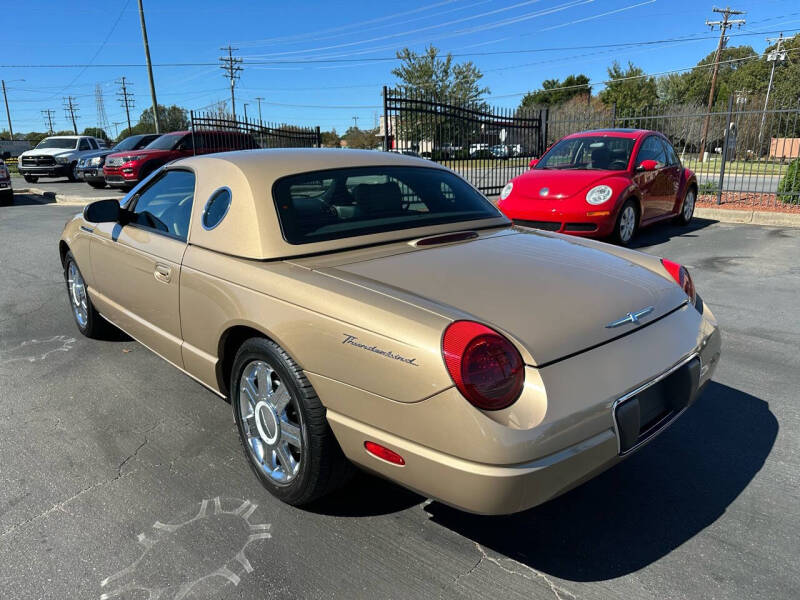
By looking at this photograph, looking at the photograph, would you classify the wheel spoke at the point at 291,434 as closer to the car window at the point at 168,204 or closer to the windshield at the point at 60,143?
the car window at the point at 168,204

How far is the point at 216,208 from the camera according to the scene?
2.95m

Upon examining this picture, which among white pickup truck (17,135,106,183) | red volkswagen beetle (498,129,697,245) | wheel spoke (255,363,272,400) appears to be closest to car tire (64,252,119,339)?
wheel spoke (255,363,272,400)

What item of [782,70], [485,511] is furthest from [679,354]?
[782,70]

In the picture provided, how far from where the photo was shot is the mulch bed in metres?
11.1

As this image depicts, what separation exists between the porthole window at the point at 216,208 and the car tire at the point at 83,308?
196 cm

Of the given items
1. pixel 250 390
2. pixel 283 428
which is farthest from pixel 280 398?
pixel 250 390

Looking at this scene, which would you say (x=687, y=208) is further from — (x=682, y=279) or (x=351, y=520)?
(x=351, y=520)

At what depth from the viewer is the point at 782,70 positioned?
51.7m

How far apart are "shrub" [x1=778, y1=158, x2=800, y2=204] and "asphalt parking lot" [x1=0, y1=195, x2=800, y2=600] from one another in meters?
9.71

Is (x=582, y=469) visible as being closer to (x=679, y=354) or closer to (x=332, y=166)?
(x=679, y=354)

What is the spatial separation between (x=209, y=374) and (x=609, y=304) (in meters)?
1.92

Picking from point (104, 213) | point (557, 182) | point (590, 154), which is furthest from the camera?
point (590, 154)

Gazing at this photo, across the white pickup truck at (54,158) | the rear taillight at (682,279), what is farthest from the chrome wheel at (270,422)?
the white pickup truck at (54,158)

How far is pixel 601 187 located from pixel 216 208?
5856 millimetres
